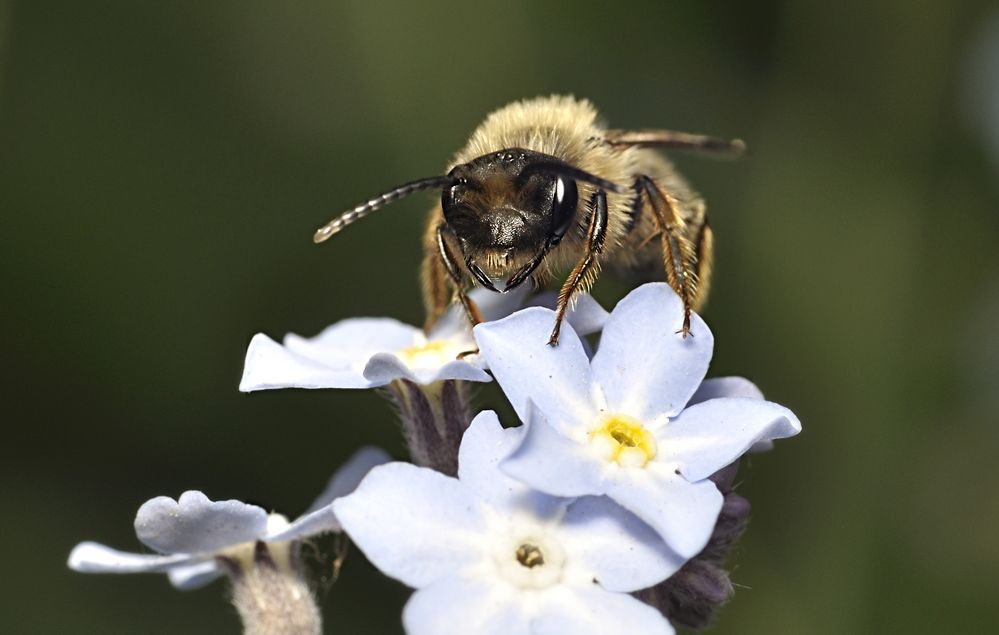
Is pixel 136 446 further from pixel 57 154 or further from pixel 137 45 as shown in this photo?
pixel 137 45

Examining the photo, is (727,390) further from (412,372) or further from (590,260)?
A: (412,372)

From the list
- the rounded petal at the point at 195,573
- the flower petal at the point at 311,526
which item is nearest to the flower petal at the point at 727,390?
the flower petal at the point at 311,526

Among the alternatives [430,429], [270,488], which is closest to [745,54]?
[270,488]

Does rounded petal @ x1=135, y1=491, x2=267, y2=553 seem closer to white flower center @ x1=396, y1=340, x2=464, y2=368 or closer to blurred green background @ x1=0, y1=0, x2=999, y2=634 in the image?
white flower center @ x1=396, y1=340, x2=464, y2=368

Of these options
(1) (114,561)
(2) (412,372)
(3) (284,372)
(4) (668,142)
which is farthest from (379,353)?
(4) (668,142)

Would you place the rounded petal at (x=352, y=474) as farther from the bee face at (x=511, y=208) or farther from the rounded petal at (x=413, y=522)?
the rounded petal at (x=413, y=522)
